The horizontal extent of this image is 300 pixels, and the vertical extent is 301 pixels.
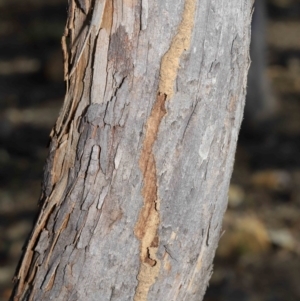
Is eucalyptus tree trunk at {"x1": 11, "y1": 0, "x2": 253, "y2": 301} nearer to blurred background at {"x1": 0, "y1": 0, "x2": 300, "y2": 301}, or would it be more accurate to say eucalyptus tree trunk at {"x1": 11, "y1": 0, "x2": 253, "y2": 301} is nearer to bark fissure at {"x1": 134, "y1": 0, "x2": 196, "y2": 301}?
bark fissure at {"x1": 134, "y1": 0, "x2": 196, "y2": 301}

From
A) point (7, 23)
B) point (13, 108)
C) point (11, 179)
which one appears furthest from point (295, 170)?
point (7, 23)

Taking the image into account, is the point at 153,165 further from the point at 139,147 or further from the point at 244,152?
the point at 244,152

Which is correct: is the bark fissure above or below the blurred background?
above

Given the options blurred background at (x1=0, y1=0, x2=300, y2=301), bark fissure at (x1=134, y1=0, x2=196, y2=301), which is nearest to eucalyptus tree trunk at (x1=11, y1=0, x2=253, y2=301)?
bark fissure at (x1=134, y1=0, x2=196, y2=301)

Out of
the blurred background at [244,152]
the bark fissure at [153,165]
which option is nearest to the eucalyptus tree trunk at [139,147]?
the bark fissure at [153,165]

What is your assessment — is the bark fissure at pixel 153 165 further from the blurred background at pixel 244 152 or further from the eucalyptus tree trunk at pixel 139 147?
the blurred background at pixel 244 152

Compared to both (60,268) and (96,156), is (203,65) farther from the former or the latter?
(60,268)
